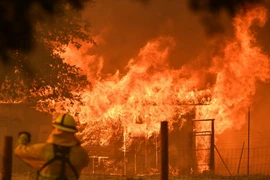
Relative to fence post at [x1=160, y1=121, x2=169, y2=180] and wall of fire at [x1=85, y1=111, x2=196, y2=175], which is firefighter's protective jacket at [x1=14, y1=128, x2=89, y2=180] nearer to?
fence post at [x1=160, y1=121, x2=169, y2=180]

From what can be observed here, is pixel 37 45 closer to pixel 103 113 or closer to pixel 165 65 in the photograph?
pixel 103 113

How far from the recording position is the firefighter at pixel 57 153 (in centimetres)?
654

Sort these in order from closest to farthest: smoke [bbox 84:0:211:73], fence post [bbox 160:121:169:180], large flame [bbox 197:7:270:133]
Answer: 1. fence post [bbox 160:121:169:180]
2. large flame [bbox 197:7:270:133]
3. smoke [bbox 84:0:211:73]

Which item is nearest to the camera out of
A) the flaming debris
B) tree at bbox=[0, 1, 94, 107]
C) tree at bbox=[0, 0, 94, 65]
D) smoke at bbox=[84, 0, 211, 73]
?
tree at bbox=[0, 0, 94, 65]

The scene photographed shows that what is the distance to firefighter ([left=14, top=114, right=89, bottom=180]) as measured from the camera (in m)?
6.54

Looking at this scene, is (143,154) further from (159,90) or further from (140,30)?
(140,30)

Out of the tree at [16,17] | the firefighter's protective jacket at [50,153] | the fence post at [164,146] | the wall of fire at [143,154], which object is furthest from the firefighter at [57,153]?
the wall of fire at [143,154]

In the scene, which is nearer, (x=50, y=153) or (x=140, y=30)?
(x=50, y=153)

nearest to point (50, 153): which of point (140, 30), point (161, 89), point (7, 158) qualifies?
point (7, 158)

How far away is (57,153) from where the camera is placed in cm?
654

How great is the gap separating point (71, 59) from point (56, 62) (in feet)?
22.7

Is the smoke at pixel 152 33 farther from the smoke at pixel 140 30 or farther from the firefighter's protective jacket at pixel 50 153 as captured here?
the firefighter's protective jacket at pixel 50 153

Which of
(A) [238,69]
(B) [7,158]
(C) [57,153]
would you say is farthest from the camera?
(A) [238,69]

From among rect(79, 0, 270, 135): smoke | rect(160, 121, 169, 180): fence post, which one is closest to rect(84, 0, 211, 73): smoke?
rect(79, 0, 270, 135): smoke
